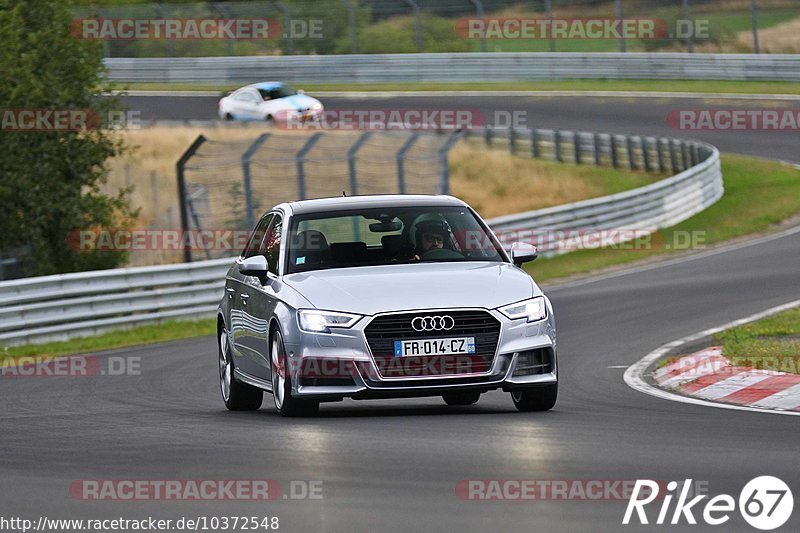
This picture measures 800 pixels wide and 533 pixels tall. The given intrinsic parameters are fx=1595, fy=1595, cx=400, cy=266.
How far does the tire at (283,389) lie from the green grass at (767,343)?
3960 millimetres

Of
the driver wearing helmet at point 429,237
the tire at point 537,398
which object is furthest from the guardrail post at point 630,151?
the tire at point 537,398

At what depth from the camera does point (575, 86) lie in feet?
159

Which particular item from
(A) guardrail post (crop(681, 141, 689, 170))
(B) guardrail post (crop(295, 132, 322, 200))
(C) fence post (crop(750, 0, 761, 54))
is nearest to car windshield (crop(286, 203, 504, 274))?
(B) guardrail post (crop(295, 132, 322, 200))

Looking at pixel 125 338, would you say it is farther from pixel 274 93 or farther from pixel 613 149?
pixel 274 93

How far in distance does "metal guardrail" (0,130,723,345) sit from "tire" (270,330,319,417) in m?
10.2

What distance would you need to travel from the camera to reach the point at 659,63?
156ft

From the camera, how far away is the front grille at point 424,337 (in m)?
10.1

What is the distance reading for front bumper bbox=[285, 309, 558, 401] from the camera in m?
10.1

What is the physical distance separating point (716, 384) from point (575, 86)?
36790 mm

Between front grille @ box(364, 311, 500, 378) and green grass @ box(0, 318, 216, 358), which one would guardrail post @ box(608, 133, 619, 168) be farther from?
front grille @ box(364, 311, 500, 378)

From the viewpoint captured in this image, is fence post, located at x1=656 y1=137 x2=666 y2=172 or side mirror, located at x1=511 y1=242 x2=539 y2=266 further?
fence post, located at x1=656 y1=137 x2=666 y2=172

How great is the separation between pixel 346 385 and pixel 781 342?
578 centimetres

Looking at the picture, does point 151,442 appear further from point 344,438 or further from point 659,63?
point 659,63

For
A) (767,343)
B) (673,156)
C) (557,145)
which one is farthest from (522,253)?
(557,145)
